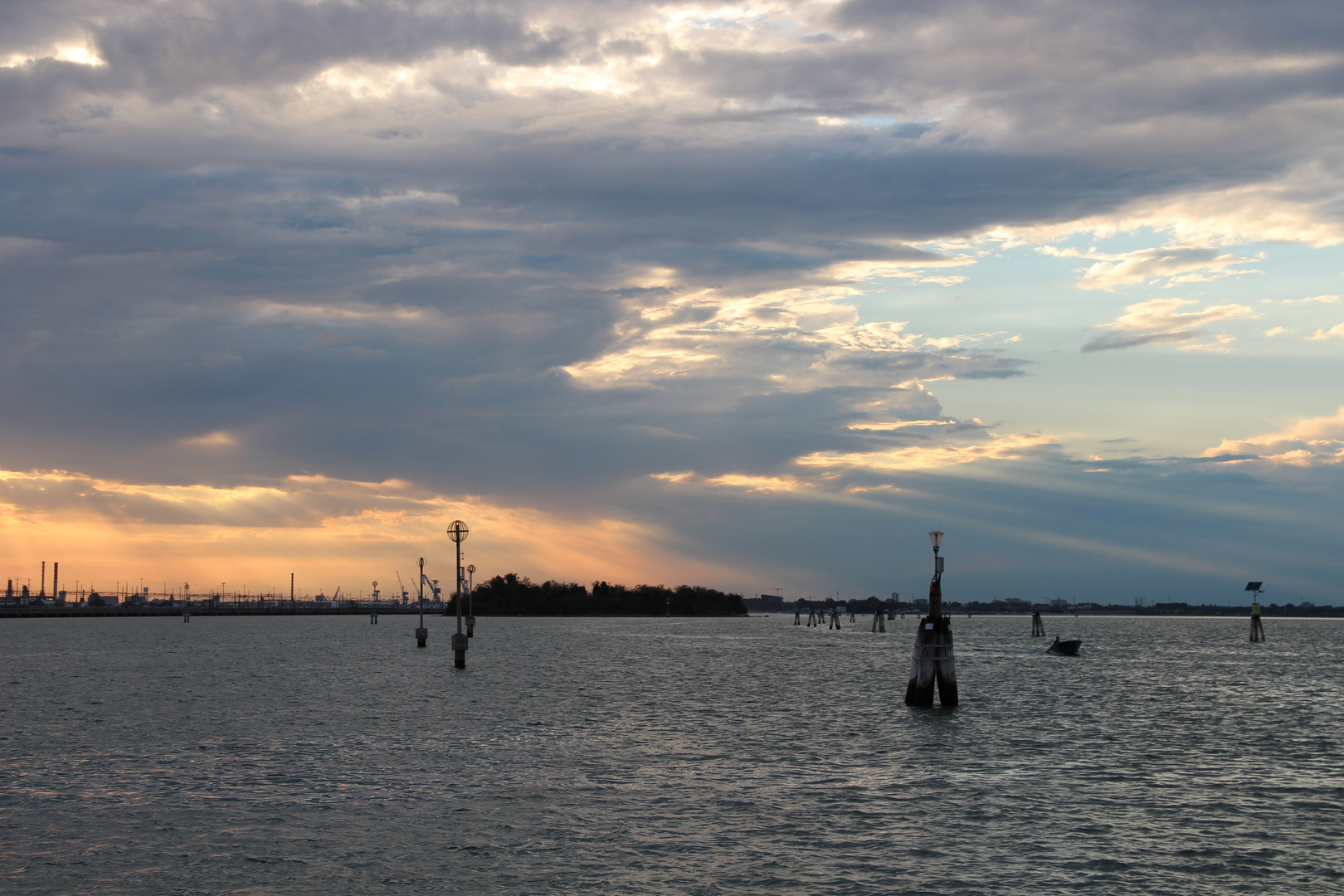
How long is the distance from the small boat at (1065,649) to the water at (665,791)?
43796 mm

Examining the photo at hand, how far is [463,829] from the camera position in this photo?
21.3 meters

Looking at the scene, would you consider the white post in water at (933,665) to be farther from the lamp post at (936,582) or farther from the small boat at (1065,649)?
the small boat at (1065,649)

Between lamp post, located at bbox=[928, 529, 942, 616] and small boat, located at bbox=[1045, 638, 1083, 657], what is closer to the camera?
lamp post, located at bbox=[928, 529, 942, 616]

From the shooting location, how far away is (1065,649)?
100 metres

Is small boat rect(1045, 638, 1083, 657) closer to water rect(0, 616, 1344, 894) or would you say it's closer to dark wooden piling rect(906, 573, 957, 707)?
water rect(0, 616, 1344, 894)

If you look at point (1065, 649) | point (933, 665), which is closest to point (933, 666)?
point (933, 665)

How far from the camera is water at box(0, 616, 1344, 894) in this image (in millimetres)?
18266

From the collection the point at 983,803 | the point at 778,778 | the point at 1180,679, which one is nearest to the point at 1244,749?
the point at 983,803

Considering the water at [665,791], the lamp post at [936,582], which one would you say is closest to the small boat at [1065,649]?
the water at [665,791]

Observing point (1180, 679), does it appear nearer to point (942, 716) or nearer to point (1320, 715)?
point (1320, 715)

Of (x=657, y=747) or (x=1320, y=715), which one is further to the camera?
(x=1320, y=715)

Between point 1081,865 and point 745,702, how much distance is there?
29020 mm

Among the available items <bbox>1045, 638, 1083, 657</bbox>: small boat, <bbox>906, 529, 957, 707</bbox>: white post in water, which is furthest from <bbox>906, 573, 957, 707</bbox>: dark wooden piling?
<bbox>1045, 638, 1083, 657</bbox>: small boat

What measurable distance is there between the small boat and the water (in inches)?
1724
